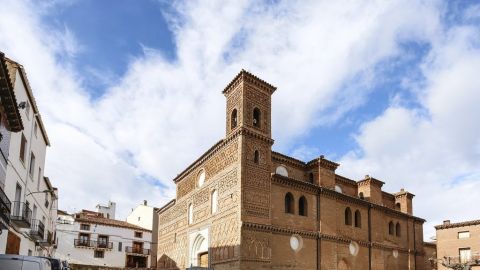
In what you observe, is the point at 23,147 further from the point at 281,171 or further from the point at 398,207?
the point at 398,207

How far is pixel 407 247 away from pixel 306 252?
1267 centimetres

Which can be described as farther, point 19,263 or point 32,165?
point 32,165

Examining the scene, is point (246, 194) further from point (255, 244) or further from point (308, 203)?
point (308, 203)

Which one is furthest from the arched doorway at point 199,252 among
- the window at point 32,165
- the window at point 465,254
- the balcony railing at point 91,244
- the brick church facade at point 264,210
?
the window at point 465,254

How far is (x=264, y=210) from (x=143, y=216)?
3219 centimetres

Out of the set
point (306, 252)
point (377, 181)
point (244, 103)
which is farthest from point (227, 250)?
point (377, 181)

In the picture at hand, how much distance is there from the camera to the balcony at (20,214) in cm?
1911

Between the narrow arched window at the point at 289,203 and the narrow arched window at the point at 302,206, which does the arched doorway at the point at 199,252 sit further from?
the narrow arched window at the point at 302,206

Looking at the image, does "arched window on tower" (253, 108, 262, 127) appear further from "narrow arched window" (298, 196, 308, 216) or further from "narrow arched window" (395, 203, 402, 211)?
"narrow arched window" (395, 203, 402, 211)

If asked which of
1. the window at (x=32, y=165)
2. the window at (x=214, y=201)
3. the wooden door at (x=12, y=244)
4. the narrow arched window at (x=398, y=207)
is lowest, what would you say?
the wooden door at (x=12, y=244)

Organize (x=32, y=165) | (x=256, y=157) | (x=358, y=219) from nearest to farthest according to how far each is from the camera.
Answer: (x=32, y=165)
(x=256, y=157)
(x=358, y=219)

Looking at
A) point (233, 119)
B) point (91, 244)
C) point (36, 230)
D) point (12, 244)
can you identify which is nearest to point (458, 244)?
point (233, 119)

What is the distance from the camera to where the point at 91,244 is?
47.9 metres

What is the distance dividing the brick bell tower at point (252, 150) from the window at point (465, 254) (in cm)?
2180
